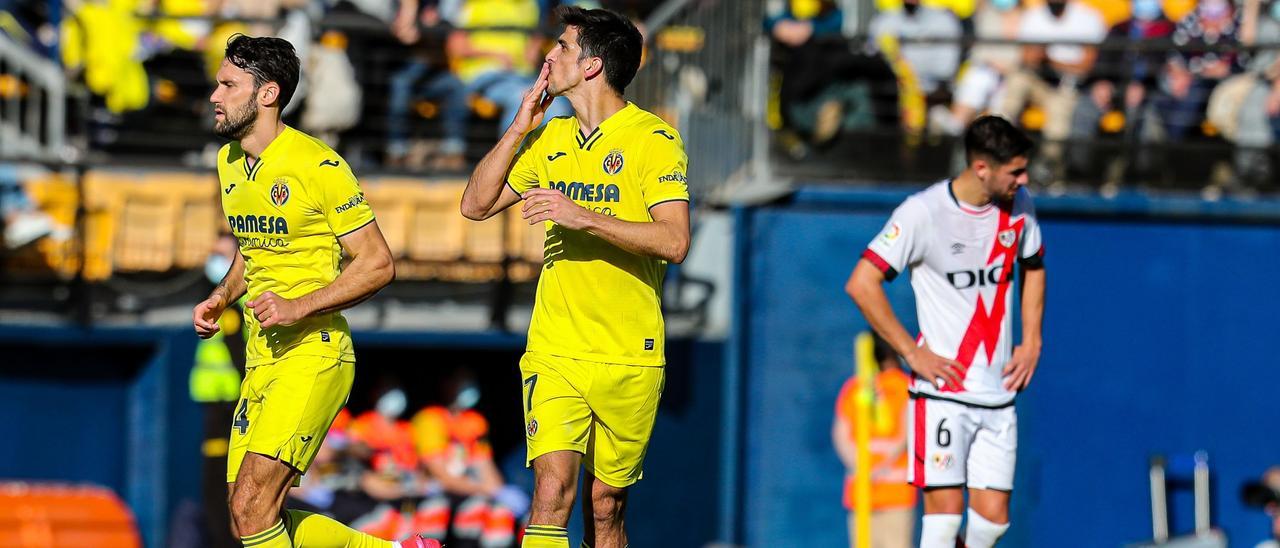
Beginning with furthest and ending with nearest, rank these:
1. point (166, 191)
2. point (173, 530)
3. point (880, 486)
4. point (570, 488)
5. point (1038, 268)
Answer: point (166, 191)
point (173, 530)
point (880, 486)
point (1038, 268)
point (570, 488)

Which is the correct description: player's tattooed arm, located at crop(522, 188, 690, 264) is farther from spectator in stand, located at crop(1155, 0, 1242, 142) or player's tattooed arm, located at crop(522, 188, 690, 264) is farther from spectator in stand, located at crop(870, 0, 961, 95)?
spectator in stand, located at crop(1155, 0, 1242, 142)

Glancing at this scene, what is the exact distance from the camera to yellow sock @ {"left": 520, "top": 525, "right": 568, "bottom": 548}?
7164 millimetres

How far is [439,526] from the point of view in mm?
13508

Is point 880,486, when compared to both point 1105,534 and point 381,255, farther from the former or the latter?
point 381,255

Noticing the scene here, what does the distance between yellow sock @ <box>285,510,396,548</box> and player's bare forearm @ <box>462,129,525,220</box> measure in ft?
4.94

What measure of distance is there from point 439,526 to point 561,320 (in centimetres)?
653

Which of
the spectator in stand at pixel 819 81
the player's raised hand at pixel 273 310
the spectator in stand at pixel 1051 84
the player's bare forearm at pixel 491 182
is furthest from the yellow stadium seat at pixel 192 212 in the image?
the player's raised hand at pixel 273 310

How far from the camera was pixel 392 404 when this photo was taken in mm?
14070

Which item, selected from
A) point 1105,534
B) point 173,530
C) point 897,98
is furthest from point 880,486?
point 173,530

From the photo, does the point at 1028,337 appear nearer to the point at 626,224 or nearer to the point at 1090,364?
the point at 626,224

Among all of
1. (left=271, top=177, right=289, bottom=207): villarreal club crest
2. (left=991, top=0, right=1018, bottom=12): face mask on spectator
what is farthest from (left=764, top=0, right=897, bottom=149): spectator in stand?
(left=271, top=177, right=289, bottom=207): villarreal club crest

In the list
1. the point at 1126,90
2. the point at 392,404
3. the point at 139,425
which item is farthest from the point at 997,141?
the point at 139,425

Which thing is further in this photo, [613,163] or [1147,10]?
[1147,10]

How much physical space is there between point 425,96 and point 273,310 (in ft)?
26.3
